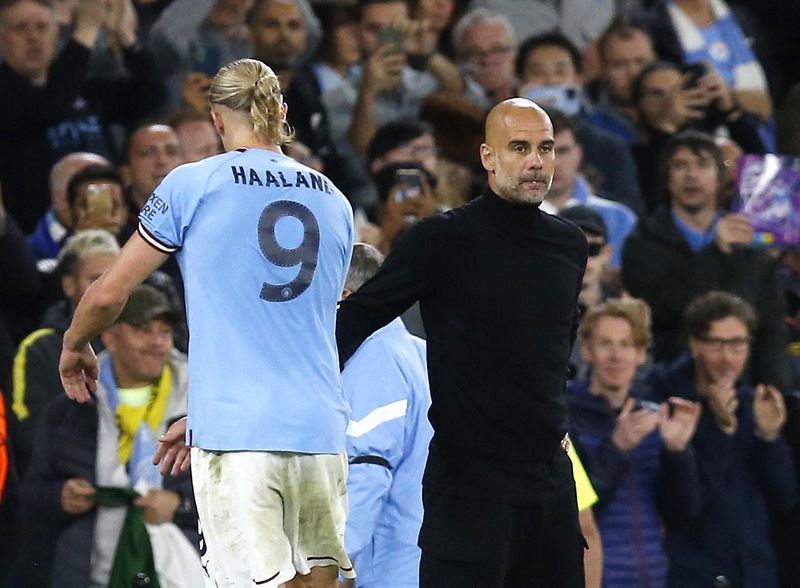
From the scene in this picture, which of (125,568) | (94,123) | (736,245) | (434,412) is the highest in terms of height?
(94,123)

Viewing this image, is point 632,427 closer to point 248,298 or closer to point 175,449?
point 175,449

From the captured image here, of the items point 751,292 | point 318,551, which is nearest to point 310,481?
point 318,551

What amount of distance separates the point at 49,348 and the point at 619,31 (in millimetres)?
5253

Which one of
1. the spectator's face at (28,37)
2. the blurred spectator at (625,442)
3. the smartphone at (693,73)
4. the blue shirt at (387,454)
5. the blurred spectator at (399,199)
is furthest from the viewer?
the smartphone at (693,73)

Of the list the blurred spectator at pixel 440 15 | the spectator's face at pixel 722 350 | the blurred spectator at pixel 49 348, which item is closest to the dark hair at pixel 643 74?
the blurred spectator at pixel 440 15

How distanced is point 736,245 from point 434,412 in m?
4.13

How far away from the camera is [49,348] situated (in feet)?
25.0

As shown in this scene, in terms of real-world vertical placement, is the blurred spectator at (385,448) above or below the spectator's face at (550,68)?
below

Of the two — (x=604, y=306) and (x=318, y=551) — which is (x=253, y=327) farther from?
(x=604, y=306)

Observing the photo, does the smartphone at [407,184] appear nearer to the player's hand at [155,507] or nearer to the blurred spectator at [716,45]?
the player's hand at [155,507]

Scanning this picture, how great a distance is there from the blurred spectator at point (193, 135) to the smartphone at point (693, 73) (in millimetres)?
3238

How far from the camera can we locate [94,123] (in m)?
9.58

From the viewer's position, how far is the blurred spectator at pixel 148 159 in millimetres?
8953

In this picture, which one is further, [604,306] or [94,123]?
[94,123]
